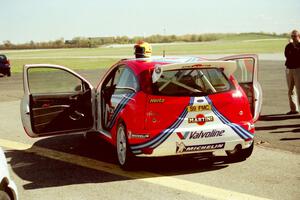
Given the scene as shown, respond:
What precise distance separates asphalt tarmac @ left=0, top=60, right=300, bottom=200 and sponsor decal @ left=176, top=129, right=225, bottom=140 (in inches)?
21.2

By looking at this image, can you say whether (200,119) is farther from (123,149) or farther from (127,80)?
(127,80)

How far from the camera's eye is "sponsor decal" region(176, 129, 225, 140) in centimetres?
656

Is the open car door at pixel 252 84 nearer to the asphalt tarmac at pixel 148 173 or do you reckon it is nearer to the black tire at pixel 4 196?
the asphalt tarmac at pixel 148 173

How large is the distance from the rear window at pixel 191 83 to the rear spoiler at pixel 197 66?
0.30 ft

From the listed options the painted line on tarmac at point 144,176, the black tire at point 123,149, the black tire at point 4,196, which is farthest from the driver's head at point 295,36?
the black tire at point 4,196

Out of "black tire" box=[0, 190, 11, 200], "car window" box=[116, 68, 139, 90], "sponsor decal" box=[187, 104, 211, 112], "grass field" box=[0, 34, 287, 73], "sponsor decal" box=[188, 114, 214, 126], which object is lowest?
"grass field" box=[0, 34, 287, 73]

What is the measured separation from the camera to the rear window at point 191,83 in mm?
6758

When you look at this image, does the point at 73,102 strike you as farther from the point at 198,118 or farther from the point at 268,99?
the point at 268,99

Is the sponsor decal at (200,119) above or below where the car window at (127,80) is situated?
below

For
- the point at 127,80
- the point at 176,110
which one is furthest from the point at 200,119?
the point at 127,80

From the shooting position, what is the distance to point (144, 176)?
6699 millimetres

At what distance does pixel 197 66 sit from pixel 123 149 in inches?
63.7

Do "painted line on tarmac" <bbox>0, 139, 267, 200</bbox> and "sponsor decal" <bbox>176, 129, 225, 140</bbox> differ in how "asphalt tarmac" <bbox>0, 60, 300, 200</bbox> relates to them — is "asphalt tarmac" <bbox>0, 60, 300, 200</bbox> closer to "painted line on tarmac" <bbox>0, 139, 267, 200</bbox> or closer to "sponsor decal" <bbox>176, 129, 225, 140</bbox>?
"painted line on tarmac" <bbox>0, 139, 267, 200</bbox>

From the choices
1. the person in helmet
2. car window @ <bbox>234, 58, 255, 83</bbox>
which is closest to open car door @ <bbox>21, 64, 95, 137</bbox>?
the person in helmet
